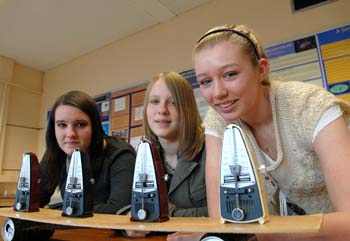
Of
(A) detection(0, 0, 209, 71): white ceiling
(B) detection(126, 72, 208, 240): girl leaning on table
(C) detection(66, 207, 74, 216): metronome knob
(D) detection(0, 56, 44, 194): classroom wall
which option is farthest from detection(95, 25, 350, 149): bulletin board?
(D) detection(0, 56, 44, 194): classroom wall

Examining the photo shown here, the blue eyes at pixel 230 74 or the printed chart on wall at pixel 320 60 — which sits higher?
the printed chart on wall at pixel 320 60

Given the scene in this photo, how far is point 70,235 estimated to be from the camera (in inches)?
30.0

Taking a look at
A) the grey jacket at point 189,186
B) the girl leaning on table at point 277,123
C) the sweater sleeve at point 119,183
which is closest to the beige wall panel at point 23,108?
the sweater sleeve at point 119,183

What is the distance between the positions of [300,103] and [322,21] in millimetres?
1023

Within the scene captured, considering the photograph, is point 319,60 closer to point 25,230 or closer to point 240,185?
point 240,185

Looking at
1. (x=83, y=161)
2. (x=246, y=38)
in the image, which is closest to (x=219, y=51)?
(x=246, y=38)

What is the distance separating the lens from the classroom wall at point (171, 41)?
1.53 m

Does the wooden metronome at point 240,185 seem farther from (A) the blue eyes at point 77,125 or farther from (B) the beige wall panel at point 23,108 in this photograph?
(B) the beige wall panel at point 23,108

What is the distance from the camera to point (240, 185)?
0.46 metres

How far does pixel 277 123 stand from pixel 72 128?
29.3 inches

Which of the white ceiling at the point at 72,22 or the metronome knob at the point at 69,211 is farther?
the white ceiling at the point at 72,22

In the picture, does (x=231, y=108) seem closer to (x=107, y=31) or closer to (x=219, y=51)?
(x=219, y=51)

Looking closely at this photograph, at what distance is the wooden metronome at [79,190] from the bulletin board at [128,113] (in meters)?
1.37

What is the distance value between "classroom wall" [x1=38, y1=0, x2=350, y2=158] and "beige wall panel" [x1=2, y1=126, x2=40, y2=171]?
0.10 meters
